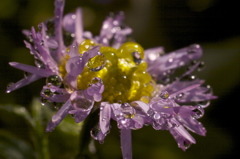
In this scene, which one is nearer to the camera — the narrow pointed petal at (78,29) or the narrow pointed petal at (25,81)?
the narrow pointed petal at (25,81)

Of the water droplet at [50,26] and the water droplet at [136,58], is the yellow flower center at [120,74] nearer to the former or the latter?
the water droplet at [136,58]

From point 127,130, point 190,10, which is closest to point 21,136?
point 127,130

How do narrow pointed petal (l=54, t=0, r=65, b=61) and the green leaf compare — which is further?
the green leaf

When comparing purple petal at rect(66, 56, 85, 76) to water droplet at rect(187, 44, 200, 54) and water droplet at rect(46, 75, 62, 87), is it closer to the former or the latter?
water droplet at rect(46, 75, 62, 87)

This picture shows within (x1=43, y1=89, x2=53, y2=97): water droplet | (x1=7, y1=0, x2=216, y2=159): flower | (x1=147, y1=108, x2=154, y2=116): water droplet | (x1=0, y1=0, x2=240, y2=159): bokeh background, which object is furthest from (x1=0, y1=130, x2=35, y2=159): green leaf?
(x1=147, y1=108, x2=154, y2=116): water droplet

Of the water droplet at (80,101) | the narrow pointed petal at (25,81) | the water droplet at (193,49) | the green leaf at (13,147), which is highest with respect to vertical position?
the narrow pointed petal at (25,81)

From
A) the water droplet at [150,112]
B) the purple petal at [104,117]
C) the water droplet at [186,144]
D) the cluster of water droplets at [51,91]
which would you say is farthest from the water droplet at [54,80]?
the water droplet at [186,144]

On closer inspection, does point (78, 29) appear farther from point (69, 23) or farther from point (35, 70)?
point (35, 70)
